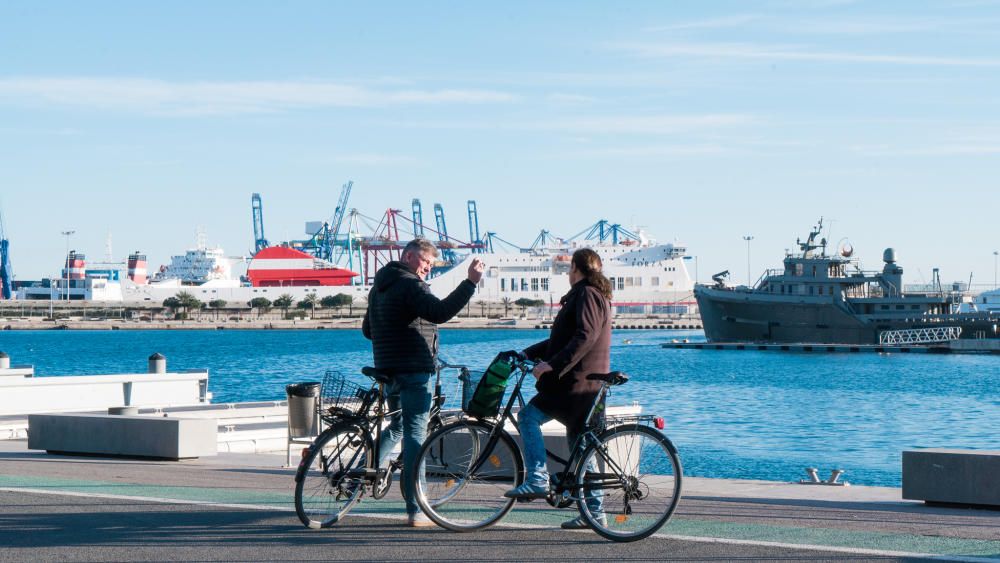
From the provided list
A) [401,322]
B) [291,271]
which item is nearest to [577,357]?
[401,322]

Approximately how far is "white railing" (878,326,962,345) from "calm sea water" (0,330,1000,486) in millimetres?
2973

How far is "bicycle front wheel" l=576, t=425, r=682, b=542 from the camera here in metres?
6.16

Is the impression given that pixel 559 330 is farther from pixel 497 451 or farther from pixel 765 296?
pixel 765 296

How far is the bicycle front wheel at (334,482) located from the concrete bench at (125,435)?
12.3 ft

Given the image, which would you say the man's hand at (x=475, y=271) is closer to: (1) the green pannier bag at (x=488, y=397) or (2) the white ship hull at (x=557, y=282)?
(1) the green pannier bag at (x=488, y=397)

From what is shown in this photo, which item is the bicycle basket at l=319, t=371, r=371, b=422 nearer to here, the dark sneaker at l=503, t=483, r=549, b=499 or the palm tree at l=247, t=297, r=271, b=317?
the dark sneaker at l=503, t=483, r=549, b=499

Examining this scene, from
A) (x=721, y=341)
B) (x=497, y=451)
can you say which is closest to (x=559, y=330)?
(x=497, y=451)

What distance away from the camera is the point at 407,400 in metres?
6.57

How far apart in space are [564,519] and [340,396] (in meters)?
1.39

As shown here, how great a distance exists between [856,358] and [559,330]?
65284 millimetres

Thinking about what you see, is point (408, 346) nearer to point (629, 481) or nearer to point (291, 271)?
point (629, 481)

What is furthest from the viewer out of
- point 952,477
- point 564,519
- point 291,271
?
point 291,271

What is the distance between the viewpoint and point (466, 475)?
21.2 ft

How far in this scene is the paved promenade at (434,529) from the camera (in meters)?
5.86
